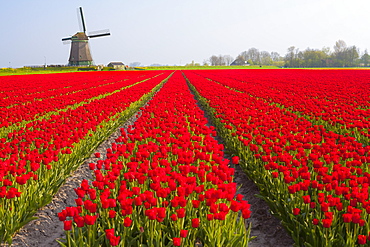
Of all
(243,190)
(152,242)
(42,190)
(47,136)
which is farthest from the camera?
(47,136)

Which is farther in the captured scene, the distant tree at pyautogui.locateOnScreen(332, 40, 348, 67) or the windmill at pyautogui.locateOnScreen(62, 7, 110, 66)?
the distant tree at pyautogui.locateOnScreen(332, 40, 348, 67)

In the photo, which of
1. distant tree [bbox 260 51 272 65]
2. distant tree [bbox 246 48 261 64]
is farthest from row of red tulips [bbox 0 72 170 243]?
distant tree [bbox 246 48 261 64]

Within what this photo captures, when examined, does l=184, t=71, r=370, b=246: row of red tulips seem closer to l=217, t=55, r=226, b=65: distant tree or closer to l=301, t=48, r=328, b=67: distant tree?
l=301, t=48, r=328, b=67: distant tree

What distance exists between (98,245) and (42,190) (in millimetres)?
2070

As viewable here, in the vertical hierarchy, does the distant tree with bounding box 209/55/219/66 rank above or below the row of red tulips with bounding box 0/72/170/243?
above

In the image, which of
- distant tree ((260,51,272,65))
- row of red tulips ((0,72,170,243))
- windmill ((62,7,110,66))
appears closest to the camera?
row of red tulips ((0,72,170,243))

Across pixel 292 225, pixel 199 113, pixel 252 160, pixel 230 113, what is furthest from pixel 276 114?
pixel 292 225

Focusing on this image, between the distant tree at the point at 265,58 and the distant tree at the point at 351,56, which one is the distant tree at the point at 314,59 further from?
the distant tree at the point at 265,58

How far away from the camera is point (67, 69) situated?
74125 mm

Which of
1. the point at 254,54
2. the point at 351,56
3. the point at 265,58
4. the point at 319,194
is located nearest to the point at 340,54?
the point at 351,56

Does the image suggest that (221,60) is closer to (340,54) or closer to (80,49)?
(340,54)

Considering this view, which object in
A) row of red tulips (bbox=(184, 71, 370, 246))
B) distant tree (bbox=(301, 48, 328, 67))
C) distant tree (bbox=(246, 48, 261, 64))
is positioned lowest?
row of red tulips (bbox=(184, 71, 370, 246))

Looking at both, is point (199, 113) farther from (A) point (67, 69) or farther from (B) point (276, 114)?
(A) point (67, 69)

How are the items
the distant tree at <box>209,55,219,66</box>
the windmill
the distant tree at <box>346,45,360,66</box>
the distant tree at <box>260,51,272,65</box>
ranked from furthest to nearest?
1. the distant tree at <box>209,55,219,66</box>
2. the distant tree at <box>260,51,272,65</box>
3. the distant tree at <box>346,45,360,66</box>
4. the windmill
